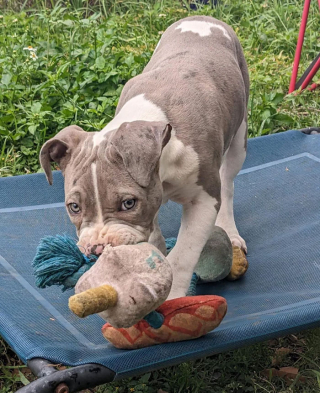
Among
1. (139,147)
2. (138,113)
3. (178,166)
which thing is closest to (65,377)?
(139,147)

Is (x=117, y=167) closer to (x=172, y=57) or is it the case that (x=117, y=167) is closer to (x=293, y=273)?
(x=172, y=57)

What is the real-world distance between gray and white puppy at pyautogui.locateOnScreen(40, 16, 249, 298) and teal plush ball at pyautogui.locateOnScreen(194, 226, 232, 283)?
104 mm

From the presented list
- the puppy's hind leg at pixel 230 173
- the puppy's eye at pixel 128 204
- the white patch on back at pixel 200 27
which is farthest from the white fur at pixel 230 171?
the puppy's eye at pixel 128 204

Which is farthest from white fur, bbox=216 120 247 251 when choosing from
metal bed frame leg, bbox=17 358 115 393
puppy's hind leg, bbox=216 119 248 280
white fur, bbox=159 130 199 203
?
metal bed frame leg, bbox=17 358 115 393

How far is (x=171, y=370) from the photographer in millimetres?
2791

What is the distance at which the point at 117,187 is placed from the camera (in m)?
2.19

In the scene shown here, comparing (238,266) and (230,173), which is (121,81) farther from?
(238,266)

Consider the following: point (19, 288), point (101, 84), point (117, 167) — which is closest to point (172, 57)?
point (117, 167)

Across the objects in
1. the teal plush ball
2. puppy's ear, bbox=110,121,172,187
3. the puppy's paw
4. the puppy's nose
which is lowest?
the puppy's paw

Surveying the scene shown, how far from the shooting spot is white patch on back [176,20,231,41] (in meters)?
3.21

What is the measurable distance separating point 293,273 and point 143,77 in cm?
108

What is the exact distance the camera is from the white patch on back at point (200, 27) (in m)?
3.21

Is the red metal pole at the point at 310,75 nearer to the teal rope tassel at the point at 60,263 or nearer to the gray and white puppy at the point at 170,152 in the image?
the gray and white puppy at the point at 170,152

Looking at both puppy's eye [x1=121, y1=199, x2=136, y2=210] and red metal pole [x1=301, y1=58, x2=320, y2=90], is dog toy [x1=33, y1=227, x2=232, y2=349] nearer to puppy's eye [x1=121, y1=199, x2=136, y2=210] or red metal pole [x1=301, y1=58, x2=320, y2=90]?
puppy's eye [x1=121, y1=199, x2=136, y2=210]
